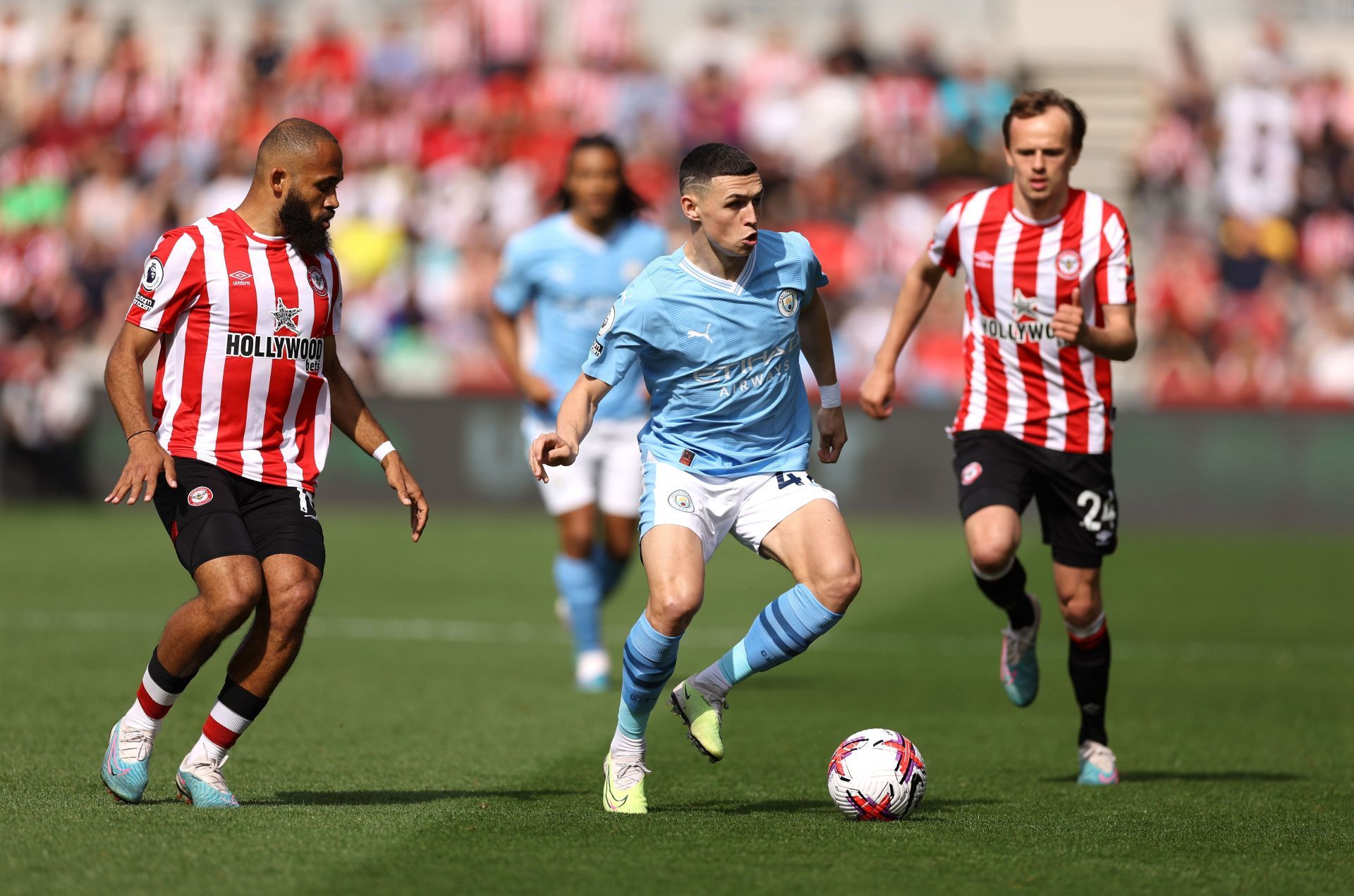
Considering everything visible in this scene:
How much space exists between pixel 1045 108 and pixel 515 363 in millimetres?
3466

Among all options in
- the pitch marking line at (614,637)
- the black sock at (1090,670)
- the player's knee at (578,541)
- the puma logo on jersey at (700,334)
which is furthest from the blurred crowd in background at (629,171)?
the puma logo on jersey at (700,334)

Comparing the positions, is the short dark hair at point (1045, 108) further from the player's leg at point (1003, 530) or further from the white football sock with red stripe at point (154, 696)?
the white football sock with red stripe at point (154, 696)

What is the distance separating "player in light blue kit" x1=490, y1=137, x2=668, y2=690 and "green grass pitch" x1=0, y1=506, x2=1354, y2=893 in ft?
1.78

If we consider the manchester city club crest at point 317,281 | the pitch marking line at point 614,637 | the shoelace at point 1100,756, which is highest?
the manchester city club crest at point 317,281

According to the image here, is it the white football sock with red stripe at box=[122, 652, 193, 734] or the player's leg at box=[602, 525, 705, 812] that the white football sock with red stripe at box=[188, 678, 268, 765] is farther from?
the player's leg at box=[602, 525, 705, 812]

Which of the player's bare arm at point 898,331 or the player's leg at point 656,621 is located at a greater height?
the player's bare arm at point 898,331

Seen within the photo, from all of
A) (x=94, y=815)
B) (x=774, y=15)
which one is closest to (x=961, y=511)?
(x=94, y=815)

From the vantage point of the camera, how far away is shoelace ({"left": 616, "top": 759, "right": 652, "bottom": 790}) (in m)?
5.73

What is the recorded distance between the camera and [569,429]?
5676 millimetres

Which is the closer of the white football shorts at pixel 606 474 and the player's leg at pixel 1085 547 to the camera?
the player's leg at pixel 1085 547

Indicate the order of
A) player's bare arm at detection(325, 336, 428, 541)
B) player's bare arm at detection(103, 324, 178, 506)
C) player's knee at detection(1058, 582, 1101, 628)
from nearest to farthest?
player's bare arm at detection(103, 324, 178, 506) < player's bare arm at detection(325, 336, 428, 541) < player's knee at detection(1058, 582, 1101, 628)

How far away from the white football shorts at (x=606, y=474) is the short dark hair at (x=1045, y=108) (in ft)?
10.00

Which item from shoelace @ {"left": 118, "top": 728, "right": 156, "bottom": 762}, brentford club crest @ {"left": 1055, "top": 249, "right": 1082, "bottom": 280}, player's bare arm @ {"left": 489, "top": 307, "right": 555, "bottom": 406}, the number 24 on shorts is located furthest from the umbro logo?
shoelace @ {"left": 118, "top": 728, "right": 156, "bottom": 762}

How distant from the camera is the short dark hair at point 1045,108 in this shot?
6.64 meters
